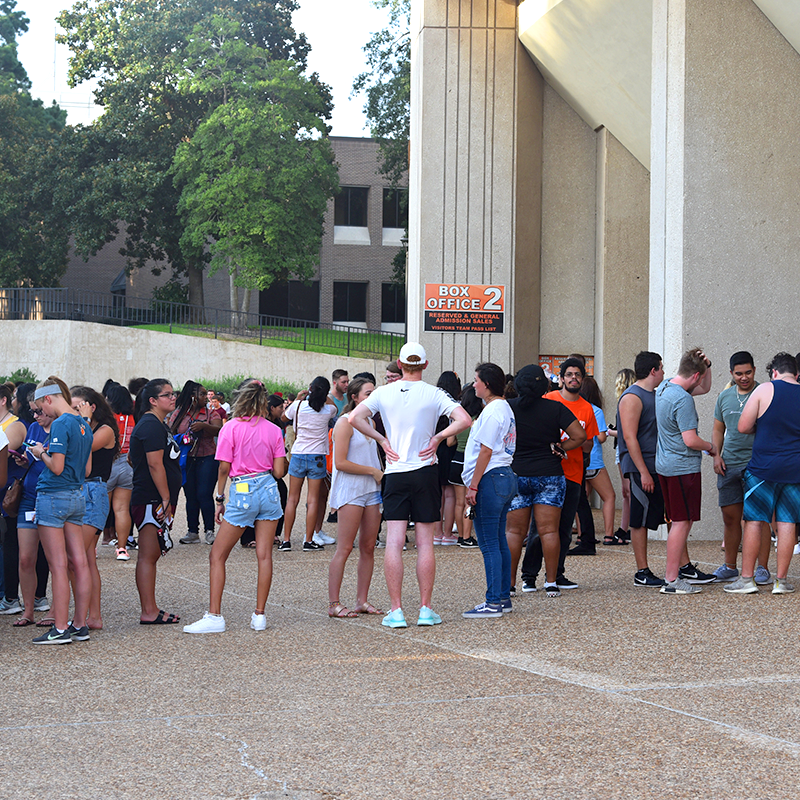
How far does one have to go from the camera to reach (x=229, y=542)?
22.6 ft

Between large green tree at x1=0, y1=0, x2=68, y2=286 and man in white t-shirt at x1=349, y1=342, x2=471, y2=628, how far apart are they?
3368cm

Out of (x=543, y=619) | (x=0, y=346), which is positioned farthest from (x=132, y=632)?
(x=0, y=346)

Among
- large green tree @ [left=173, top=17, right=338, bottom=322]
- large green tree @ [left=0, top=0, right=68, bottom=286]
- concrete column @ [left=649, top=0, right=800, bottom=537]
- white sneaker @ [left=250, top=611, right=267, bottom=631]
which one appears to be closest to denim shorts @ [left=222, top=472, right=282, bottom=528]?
white sneaker @ [left=250, top=611, right=267, bottom=631]

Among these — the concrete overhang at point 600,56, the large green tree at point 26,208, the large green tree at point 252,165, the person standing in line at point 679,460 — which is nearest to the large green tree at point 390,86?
the large green tree at point 252,165

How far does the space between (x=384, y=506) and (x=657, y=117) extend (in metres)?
6.84

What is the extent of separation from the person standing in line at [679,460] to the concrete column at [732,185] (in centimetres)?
332

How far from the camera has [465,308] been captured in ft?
55.2

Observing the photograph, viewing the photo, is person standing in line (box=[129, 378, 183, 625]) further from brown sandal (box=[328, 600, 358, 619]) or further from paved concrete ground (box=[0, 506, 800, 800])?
brown sandal (box=[328, 600, 358, 619])

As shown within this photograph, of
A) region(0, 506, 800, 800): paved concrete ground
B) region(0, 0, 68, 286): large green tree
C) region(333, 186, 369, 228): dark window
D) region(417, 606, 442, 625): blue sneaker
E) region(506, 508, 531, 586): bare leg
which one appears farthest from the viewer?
region(333, 186, 369, 228): dark window

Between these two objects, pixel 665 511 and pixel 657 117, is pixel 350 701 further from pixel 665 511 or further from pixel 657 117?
pixel 657 117

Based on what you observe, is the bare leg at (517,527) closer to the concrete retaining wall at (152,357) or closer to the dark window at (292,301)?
the concrete retaining wall at (152,357)

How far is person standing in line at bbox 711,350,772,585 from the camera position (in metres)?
8.31

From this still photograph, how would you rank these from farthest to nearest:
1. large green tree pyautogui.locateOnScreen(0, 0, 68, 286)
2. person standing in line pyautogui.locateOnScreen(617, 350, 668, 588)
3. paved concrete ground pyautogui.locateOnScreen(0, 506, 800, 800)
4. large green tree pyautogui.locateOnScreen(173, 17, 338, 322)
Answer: large green tree pyautogui.locateOnScreen(0, 0, 68, 286)
large green tree pyautogui.locateOnScreen(173, 17, 338, 322)
person standing in line pyautogui.locateOnScreen(617, 350, 668, 588)
paved concrete ground pyautogui.locateOnScreen(0, 506, 800, 800)

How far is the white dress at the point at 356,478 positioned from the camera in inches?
288
